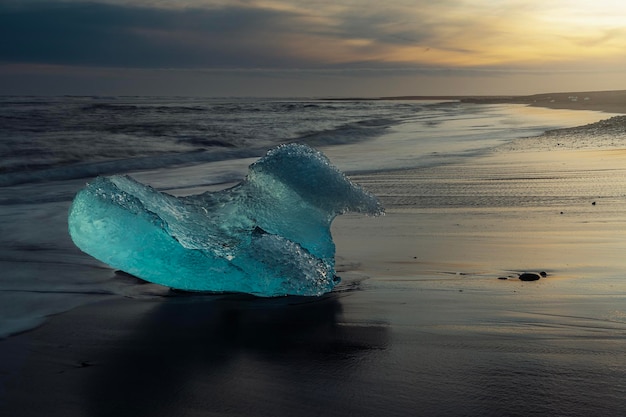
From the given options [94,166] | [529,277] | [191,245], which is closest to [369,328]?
[191,245]

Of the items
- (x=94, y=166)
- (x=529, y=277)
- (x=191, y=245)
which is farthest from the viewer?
(x=94, y=166)

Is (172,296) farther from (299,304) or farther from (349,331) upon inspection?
(349,331)

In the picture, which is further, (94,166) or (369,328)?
(94,166)

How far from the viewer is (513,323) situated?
10.1 feet

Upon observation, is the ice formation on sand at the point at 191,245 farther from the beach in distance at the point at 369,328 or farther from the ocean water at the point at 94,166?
the ocean water at the point at 94,166

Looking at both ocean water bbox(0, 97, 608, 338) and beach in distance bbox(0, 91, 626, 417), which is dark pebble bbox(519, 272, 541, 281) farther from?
ocean water bbox(0, 97, 608, 338)

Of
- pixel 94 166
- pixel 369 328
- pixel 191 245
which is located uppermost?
pixel 191 245

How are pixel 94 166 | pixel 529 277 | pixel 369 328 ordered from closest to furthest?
1. pixel 369 328
2. pixel 529 277
3. pixel 94 166

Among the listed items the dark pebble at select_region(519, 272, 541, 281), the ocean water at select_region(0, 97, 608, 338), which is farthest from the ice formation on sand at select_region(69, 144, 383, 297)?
the dark pebble at select_region(519, 272, 541, 281)

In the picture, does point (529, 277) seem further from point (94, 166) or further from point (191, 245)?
point (94, 166)

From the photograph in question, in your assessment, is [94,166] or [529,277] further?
[94,166]

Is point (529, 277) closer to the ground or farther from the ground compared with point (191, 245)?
closer to the ground

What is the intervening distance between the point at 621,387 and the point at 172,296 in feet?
7.60

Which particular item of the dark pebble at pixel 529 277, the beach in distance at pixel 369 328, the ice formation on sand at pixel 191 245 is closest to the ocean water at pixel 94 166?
the beach in distance at pixel 369 328
